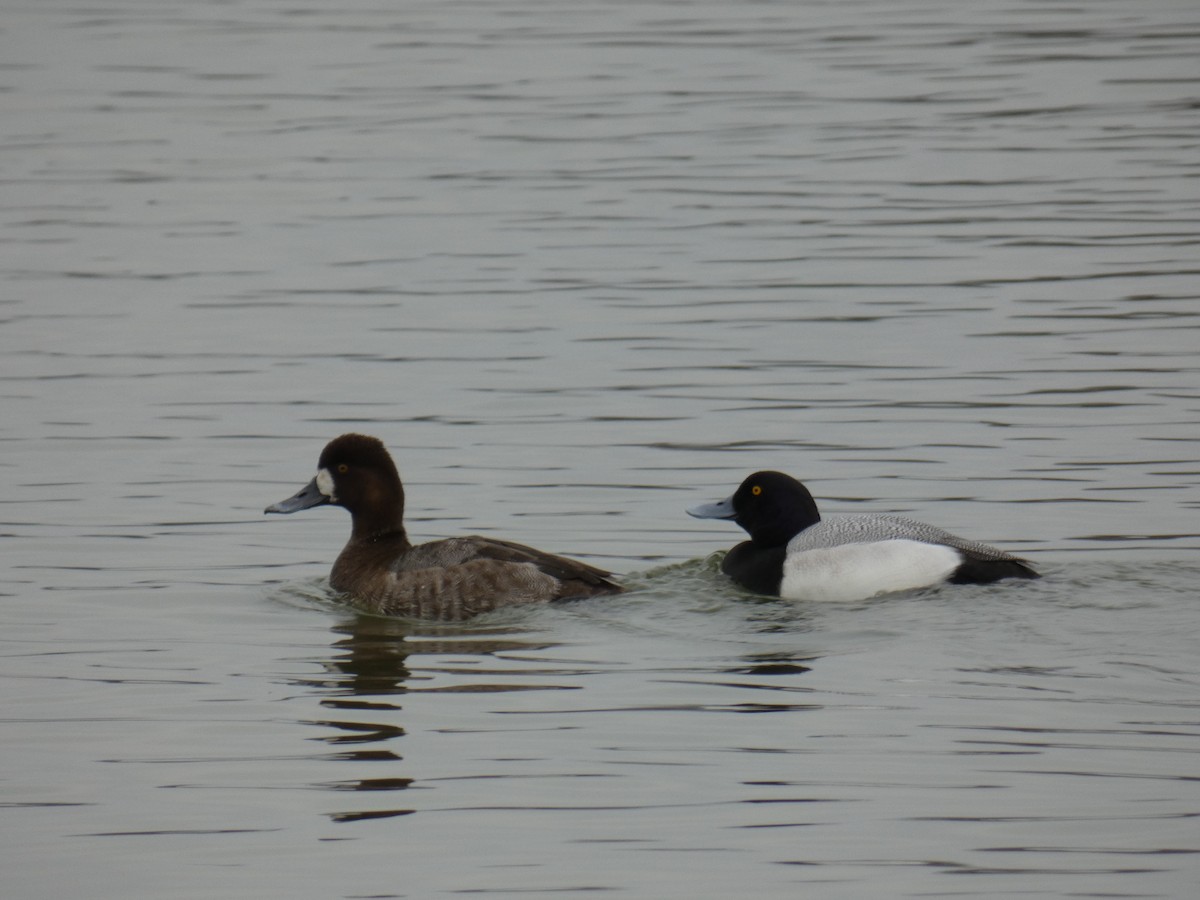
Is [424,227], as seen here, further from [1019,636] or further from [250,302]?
[1019,636]

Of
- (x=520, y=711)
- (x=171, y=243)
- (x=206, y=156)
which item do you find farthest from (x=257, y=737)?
(x=206, y=156)

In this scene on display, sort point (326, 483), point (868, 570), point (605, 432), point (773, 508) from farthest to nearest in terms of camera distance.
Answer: point (605, 432)
point (326, 483)
point (773, 508)
point (868, 570)

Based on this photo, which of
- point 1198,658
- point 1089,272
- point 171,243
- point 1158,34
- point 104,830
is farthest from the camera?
point 1158,34

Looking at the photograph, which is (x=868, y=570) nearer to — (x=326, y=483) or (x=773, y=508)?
(x=773, y=508)

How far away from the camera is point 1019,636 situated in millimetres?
8797

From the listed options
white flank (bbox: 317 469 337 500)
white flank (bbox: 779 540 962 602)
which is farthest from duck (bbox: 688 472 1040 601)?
white flank (bbox: 317 469 337 500)

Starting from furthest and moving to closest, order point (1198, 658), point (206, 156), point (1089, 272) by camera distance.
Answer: point (206, 156) < point (1089, 272) < point (1198, 658)

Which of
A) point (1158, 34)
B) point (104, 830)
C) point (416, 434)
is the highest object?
point (1158, 34)

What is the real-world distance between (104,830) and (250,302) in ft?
32.9

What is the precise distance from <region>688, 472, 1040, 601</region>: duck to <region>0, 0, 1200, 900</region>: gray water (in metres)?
0.21

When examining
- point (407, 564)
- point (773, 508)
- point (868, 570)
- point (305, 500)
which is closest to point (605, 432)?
point (773, 508)

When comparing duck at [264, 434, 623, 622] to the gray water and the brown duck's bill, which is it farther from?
the gray water

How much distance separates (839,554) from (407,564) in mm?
1926

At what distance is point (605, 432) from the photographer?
12836 mm
